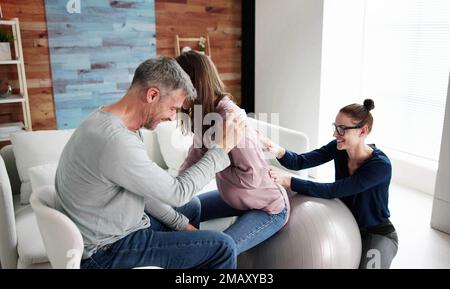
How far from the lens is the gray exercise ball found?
1700 millimetres

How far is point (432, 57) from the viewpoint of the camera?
3348 millimetres

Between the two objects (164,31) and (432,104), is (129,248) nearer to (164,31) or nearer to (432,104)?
(432,104)

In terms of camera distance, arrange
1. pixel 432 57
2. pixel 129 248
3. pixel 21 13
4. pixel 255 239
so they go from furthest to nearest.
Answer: pixel 21 13
pixel 432 57
pixel 255 239
pixel 129 248

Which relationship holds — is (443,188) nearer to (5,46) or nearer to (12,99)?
(12,99)

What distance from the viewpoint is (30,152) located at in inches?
95.3

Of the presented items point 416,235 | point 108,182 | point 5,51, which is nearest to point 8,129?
point 5,51

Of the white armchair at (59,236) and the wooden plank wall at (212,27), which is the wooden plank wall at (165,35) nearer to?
the wooden plank wall at (212,27)

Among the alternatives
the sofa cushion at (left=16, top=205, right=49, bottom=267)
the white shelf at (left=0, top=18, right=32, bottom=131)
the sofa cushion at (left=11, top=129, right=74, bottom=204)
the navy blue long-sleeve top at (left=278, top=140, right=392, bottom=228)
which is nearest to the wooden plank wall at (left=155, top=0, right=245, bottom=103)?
the white shelf at (left=0, top=18, right=32, bottom=131)

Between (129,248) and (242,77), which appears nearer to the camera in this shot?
(129,248)

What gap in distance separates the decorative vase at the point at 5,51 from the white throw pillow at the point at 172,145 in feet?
4.96

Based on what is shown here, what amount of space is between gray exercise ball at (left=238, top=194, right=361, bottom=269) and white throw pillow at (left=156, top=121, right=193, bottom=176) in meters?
1.13
